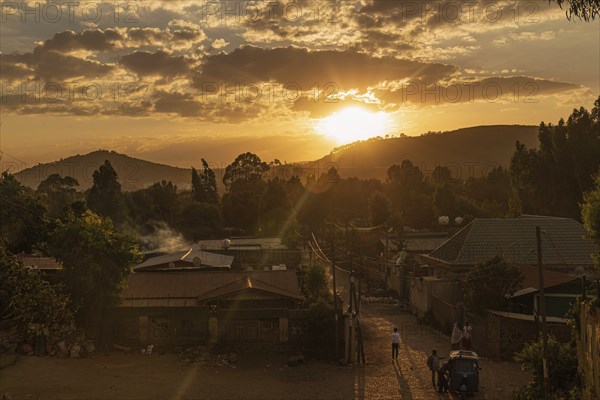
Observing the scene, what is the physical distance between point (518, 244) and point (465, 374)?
20654 mm

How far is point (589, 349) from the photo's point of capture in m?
14.7

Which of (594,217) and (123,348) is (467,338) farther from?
(123,348)

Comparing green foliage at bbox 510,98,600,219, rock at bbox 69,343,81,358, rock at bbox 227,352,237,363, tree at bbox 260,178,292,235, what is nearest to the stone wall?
rock at bbox 227,352,237,363

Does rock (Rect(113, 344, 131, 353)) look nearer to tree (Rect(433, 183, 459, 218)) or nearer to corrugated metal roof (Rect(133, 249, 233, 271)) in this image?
corrugated metal roof (Rect(133, 249, 233, 271))

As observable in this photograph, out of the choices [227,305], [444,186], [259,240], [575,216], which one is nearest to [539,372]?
[227,305]

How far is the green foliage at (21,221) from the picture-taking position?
95.7ft

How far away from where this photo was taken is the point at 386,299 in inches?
1618

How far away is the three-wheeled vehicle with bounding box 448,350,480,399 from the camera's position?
1975 cm

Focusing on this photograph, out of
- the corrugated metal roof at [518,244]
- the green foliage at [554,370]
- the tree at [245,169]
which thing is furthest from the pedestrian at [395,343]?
the tree at [245,169]

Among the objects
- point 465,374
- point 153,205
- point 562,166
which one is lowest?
point 465,374

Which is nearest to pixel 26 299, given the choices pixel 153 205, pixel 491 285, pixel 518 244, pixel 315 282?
pixel 315 282

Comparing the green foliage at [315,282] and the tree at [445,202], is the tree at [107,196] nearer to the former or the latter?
the tree at [445,202]

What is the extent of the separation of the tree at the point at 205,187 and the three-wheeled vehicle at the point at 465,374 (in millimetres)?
72871

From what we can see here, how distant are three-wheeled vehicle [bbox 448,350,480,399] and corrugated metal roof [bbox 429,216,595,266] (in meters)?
16.8
